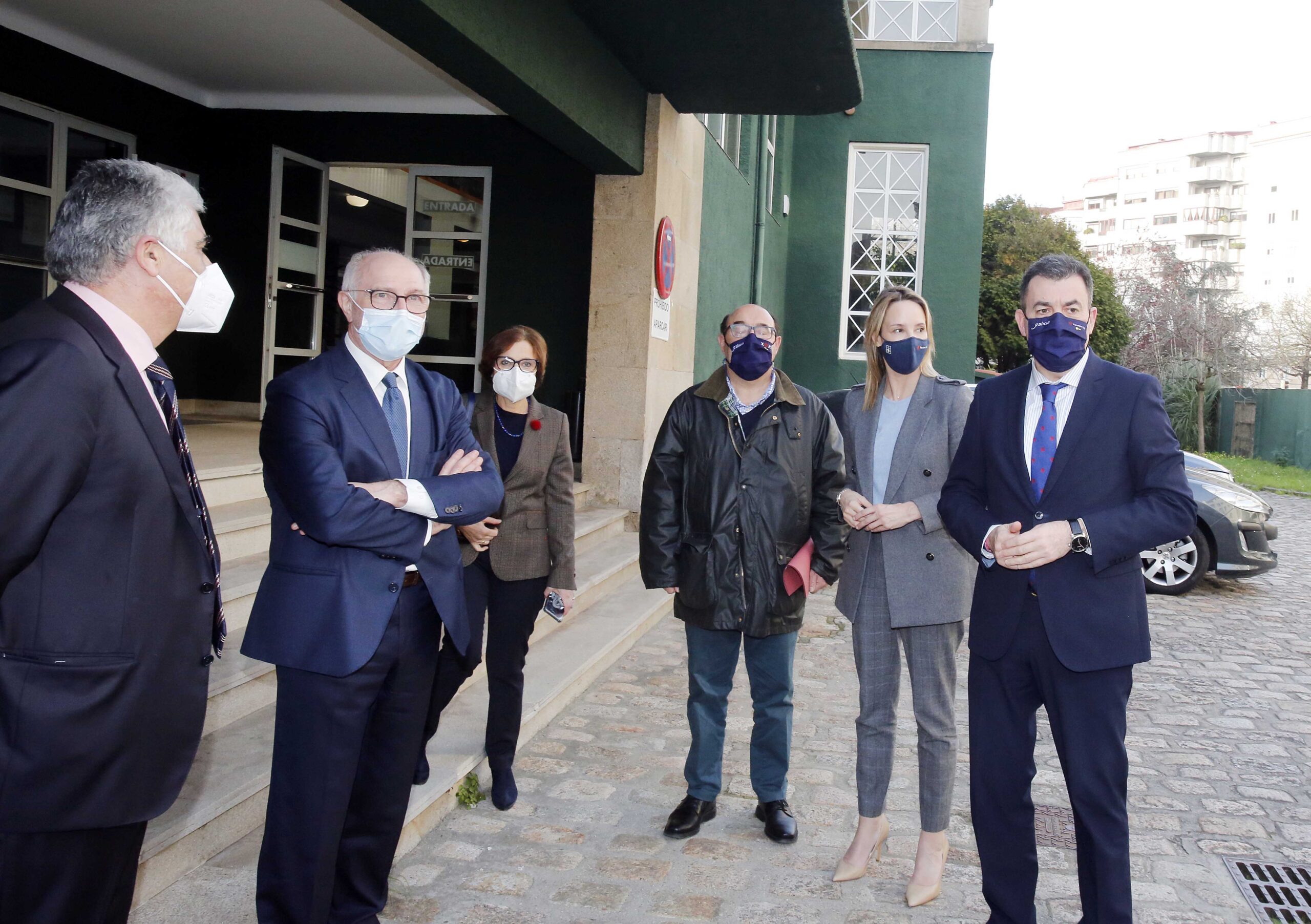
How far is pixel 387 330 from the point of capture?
3016 millimetres

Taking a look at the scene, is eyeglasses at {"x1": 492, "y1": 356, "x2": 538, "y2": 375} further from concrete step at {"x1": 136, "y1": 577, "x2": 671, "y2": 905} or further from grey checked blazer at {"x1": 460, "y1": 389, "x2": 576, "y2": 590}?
concrete step at {"x1": 136, "y1": 577, "x2": 671, "y2": 905}

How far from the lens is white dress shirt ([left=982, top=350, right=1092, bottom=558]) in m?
3.23

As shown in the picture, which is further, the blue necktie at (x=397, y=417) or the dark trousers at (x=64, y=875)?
the blue necktie at (x=397, y=417)

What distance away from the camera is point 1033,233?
1182 inches

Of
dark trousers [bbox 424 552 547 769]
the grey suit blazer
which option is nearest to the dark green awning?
the grey suit blazer

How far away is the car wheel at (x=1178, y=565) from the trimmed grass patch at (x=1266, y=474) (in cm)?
1199

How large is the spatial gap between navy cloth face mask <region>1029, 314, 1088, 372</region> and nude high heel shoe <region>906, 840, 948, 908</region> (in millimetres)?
1776

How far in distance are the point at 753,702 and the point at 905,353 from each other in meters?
1.55

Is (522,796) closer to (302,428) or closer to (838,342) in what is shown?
(302,428)

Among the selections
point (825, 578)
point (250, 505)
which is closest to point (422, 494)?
point (825, 578)

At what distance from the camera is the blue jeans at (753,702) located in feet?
13.6

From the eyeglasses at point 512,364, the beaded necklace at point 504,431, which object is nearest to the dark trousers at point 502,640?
the beaded necklace at point 504,431

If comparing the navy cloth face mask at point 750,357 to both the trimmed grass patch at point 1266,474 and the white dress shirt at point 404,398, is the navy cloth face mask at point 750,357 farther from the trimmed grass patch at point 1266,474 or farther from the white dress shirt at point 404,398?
the trimmed grass patch at point 1266,474

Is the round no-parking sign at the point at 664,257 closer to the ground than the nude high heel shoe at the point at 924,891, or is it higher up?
higher up
